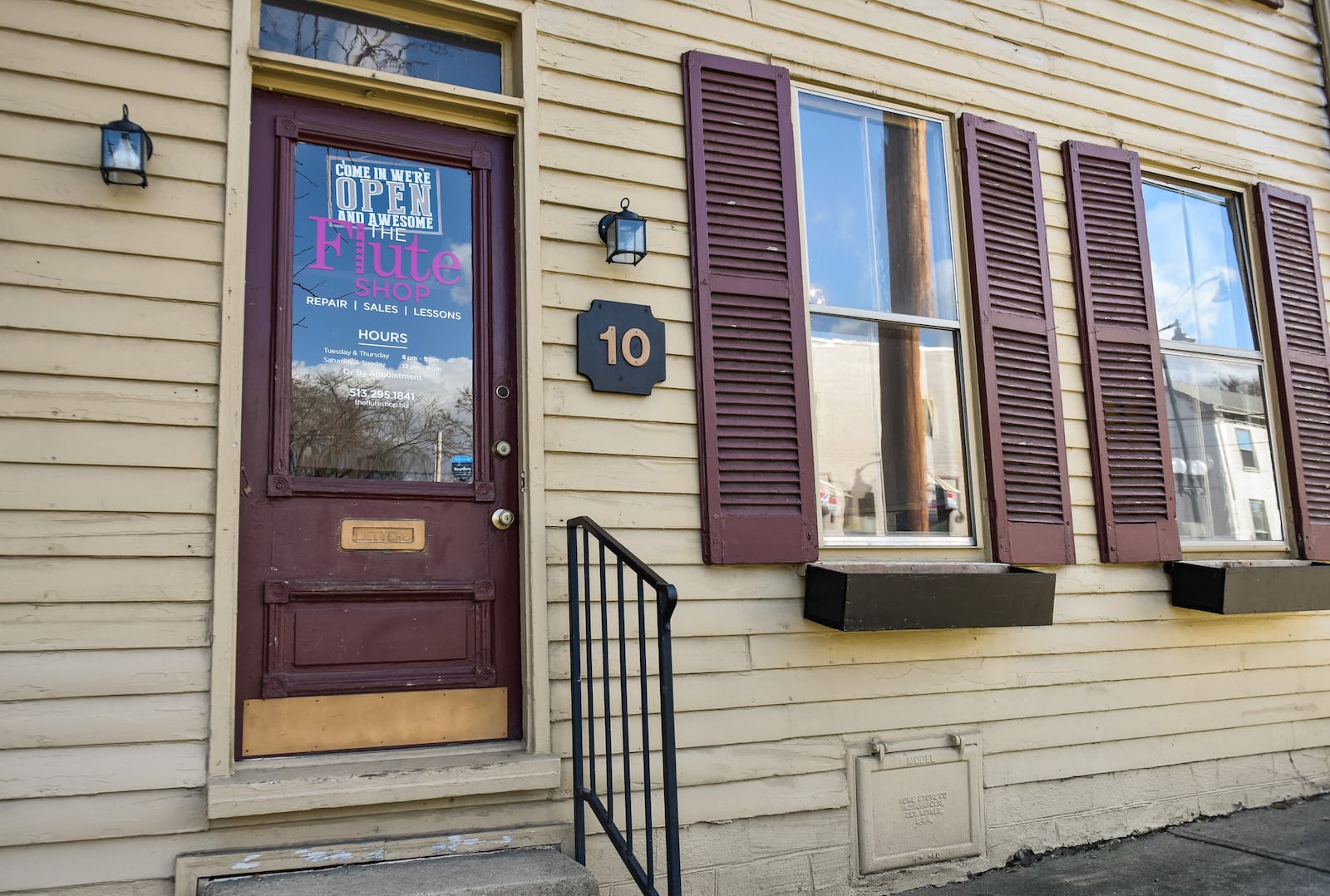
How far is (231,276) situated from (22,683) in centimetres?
115

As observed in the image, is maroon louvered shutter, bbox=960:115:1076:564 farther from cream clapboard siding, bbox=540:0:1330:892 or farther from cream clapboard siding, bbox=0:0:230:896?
cream clapboard siding, bbox=0:0:230:896

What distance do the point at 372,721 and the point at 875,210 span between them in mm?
2577

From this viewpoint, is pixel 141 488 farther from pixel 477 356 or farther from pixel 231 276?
pixel 477 356

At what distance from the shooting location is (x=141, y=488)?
2.50 meters

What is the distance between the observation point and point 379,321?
289cm

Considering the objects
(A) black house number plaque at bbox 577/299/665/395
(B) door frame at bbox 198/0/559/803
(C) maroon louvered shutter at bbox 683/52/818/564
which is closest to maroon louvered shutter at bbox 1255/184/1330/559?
(C) maroon louvered shutter at bbox 683/52/818/564

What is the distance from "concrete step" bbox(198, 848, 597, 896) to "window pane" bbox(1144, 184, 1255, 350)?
11.6ft

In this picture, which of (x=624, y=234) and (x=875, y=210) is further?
(x=875, y=210)

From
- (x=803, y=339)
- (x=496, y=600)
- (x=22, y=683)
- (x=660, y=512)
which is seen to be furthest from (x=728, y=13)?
(x=22, y=683)

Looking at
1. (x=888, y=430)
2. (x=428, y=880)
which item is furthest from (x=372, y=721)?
(x=888, y=430)

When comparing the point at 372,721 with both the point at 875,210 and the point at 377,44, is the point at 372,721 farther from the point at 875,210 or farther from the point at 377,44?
the point at 875,210

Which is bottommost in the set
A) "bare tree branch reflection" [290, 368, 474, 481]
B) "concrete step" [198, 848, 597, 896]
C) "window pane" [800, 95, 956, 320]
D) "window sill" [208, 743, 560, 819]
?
"concrete step" [198, 848, 597, 896]

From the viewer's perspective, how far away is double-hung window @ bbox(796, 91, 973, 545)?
11.5 ft

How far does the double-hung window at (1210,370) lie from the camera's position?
4.28m
